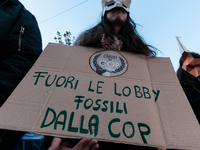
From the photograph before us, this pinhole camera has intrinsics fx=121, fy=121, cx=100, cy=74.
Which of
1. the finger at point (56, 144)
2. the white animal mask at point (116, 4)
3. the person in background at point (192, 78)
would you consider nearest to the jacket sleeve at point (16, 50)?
the finger at point (56, 144)

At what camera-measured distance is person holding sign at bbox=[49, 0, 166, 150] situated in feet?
1.60

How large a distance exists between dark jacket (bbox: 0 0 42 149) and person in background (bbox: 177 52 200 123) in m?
1.06


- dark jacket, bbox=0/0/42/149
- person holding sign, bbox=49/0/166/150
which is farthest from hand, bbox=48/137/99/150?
dark jacket, bbox=0/0/42/149

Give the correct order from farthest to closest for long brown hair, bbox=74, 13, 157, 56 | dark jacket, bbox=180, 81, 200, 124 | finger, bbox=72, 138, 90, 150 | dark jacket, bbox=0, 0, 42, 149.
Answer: dark jacket, bbox=180, 81, 200, 124
long brown hair, bbox=74, 13, 157, 56
dark jacket, bbox=0, 0, 42, 149
finger, bbox=72, 138, 90, 150

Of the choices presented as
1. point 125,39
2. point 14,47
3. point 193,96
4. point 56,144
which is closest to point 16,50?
point 14,47

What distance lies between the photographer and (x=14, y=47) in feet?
2.03

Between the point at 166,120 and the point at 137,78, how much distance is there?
0.22 m

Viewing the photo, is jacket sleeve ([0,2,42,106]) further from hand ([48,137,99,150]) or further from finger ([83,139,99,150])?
finger ([83,139,99,150])

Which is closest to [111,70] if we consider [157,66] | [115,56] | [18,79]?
[115,56]

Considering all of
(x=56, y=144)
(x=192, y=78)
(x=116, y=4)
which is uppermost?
(x=116, y=4)

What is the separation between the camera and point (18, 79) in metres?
0.57

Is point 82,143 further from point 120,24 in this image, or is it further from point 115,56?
point 120,24

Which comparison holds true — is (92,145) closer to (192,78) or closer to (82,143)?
(82,143)

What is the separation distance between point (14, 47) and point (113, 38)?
0.55m
